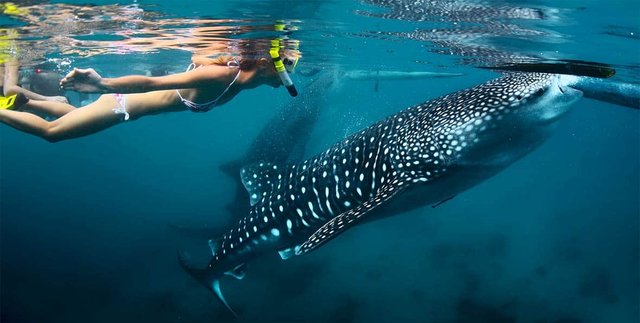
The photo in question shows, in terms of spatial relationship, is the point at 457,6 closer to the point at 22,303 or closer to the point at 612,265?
the point at 22,303

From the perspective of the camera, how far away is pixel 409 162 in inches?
222

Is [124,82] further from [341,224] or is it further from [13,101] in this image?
[341,224]

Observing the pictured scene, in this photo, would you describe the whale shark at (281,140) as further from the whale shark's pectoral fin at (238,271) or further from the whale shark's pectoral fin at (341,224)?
the whale shark's pectoral fin at (341,224)

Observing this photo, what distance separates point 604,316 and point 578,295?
2.77ft

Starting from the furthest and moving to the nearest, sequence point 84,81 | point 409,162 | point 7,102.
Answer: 1. point 7,102
2. point 84,81
3. point 409,162

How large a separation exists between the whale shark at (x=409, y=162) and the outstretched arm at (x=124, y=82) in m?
2.05

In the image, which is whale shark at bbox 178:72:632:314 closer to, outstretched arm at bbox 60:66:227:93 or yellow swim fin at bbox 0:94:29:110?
outstretched arm at bbox 60:66:227:93

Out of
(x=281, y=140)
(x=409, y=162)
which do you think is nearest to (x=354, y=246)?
(x=281, y=140)

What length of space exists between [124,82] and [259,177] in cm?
257

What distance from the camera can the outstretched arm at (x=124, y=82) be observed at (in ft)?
19.0

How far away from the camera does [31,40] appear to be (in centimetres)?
978

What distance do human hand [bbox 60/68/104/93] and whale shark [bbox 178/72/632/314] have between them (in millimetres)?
2940

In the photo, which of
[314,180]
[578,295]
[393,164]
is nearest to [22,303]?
[314,180]

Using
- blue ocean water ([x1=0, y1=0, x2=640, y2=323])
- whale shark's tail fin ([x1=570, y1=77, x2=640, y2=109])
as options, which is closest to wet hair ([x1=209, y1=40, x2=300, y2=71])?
blue ocean water ([x1=0, y1=0, x2=640, y2=323])
